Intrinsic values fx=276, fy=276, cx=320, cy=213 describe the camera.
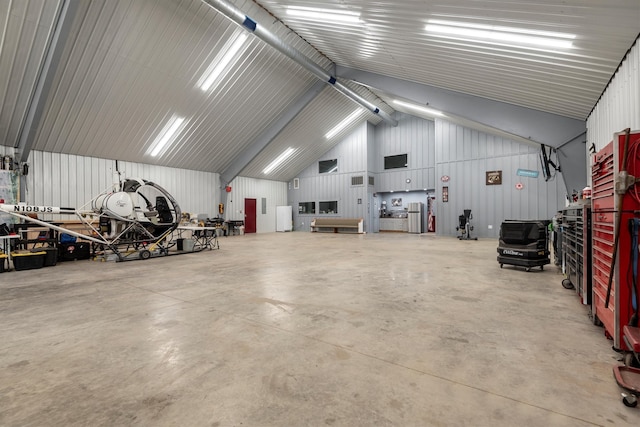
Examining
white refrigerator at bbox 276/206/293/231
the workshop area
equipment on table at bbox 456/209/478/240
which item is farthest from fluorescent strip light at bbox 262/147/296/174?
equipment on table at bbox 456/209/478/240

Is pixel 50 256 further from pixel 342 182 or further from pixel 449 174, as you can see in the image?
pixel 449 174

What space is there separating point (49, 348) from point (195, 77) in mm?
8301

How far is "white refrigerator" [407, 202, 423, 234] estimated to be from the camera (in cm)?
1435

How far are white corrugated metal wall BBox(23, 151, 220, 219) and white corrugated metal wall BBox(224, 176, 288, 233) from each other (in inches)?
90.4

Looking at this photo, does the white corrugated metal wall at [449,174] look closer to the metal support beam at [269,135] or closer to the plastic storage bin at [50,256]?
the metal support beam at [269,135]

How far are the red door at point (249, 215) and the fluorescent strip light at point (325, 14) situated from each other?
10.2m

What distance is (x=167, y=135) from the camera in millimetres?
10180

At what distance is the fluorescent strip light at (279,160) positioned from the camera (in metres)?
15.1

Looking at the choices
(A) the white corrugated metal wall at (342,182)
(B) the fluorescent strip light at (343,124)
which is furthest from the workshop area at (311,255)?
(A) the white corrugated metal wall at (342,182)

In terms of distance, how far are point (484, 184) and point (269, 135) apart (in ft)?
31.3

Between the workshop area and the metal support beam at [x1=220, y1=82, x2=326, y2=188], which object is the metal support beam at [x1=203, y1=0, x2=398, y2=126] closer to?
the workshop area

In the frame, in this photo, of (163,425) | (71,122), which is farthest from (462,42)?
(71,122)

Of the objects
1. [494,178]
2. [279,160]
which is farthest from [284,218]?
[494,178]

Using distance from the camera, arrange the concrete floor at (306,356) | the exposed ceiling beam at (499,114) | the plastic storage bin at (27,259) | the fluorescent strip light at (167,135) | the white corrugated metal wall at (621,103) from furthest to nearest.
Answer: the fluorescent strip light at (167,135) → the exposed ceiling beam at (499,114) → the plastic storage bin at (27,259) → the white corrugated metal wall at (621,103) → the concrete floor at (306,356)
